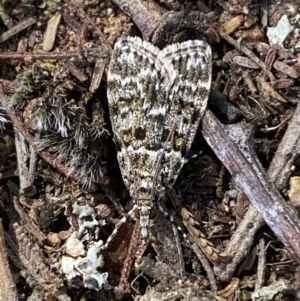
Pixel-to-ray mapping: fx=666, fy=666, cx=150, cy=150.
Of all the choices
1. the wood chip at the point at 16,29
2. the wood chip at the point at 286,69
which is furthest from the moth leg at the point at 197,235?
the wood chip at the point at 16,29

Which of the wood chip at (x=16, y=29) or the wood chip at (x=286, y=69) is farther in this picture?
the wood chip at (x=16, y=29)

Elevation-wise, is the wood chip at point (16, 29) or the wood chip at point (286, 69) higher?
the wood chip at point (16, 29)

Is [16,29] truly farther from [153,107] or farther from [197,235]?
[197,235]

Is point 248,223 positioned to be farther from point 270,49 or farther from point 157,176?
point 270,49

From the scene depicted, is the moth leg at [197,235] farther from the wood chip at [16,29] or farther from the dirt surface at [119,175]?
the wood chip at [16,29]

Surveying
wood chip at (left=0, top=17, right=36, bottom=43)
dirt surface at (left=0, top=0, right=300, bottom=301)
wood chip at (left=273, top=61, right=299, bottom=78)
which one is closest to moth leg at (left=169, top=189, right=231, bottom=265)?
dirt surface at (left=0, top=0, right=300, bottom=301)

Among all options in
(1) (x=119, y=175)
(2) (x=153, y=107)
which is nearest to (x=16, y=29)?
(2) (x=153, y=107)
